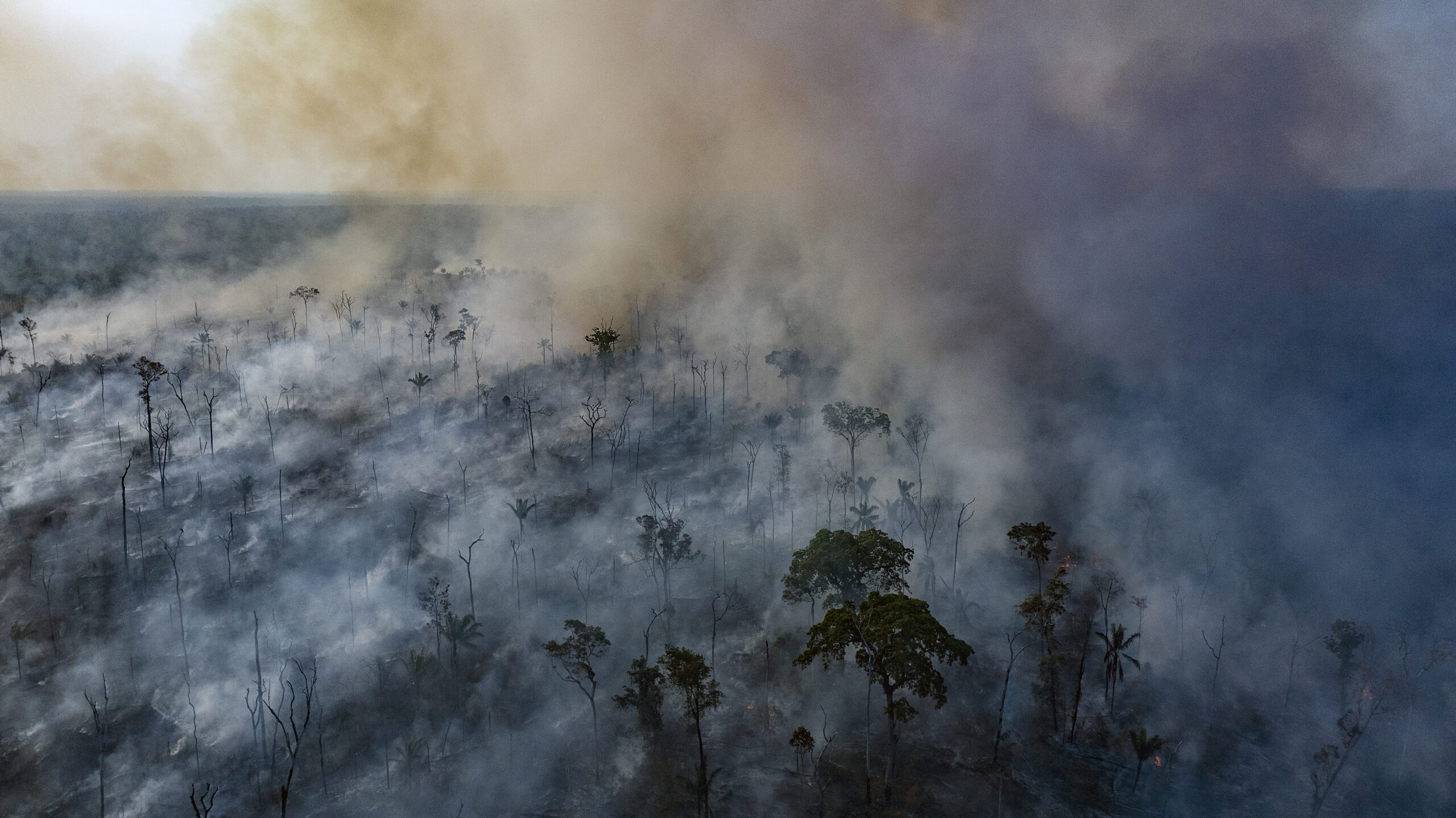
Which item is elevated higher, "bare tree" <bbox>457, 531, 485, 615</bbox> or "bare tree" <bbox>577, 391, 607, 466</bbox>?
"bare tree" <bbox>577, 391, 607, 466</bbox>

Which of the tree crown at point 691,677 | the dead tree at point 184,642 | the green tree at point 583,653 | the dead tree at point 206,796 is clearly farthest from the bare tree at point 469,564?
the tree crown at point 691,677

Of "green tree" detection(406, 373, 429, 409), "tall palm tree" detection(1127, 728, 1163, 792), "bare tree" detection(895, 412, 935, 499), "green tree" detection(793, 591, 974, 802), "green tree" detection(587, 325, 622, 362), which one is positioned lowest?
"tall palm tree" detection(1127, 728, 1163, 792)

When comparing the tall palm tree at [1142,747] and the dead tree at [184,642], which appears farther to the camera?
the dead tree at [184,642]

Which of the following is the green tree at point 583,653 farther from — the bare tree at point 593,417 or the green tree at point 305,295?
the green tree at point 305,295

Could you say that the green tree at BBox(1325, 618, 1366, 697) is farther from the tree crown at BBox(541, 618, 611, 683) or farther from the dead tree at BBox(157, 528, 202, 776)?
the dead tree at BBox(157, 528, 202, 776)

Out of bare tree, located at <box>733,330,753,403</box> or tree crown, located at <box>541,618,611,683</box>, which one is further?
bare tree, located at <box>733,330,753,403</box>

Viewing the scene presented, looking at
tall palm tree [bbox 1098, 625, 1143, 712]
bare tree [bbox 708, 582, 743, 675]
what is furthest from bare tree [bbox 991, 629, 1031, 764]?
bare tree [bbox 708, 582, 743, 675]

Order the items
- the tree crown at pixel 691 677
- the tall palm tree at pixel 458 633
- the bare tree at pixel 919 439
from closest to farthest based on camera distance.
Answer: the tree crown at pixel 691 677
the tall palm tree at pixel 458 633
the bare tree at pixel 919 439
